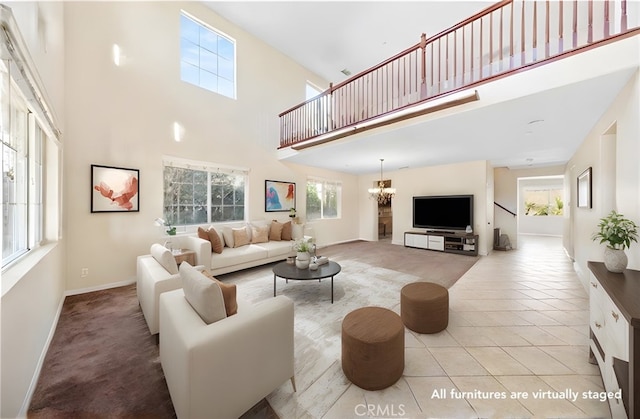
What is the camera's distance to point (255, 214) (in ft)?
18.2

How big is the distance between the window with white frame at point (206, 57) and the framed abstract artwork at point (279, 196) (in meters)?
2.21

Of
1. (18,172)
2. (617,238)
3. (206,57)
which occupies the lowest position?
(617,238)

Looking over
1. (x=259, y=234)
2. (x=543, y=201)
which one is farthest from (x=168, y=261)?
(x=543, y=201)

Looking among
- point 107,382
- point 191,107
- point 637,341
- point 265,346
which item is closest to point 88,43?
point 191,107

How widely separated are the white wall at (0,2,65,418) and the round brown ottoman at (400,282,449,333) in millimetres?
2829

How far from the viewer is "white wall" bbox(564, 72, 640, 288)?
1.97 meters

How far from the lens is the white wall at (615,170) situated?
Answer: 77.5 inches

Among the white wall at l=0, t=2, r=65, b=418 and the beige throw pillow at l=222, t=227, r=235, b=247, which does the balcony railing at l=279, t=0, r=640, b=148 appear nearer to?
the beige throw pillow at l=222, t=227, r=235, b=247

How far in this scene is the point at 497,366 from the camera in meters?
1.87

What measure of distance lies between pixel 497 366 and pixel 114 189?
5223 mm

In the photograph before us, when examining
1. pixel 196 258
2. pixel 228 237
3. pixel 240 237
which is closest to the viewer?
pixel 196 258

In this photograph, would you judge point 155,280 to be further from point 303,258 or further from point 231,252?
point 231,252

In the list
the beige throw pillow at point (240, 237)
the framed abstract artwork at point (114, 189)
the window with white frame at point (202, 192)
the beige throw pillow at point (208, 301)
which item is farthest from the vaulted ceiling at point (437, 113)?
the beige throw pillow at point (208, 301)

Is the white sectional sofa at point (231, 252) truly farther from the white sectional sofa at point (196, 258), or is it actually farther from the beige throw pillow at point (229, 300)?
the beige throw pillow at point (229, 300)
